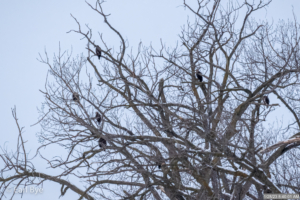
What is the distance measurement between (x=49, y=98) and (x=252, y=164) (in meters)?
4.64

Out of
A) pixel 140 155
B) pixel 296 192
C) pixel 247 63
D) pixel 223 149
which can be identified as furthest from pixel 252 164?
pixel 247 63

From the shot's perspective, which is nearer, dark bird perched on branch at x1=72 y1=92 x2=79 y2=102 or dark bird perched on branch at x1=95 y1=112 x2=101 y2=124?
dark bird perched on branch at x1=72 y1=92 x2=79 y2=102

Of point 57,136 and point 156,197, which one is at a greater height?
point 57,136

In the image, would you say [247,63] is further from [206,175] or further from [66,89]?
[66,89]

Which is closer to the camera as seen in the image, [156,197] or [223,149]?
[223,149]

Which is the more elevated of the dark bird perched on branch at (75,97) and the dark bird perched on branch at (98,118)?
the dark bird perched on branch at (75,97)

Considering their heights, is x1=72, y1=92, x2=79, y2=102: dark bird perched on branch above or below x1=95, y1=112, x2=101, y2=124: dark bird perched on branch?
above

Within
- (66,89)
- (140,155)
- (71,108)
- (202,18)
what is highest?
(202,18)

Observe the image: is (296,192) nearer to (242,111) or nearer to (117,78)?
(242,111)

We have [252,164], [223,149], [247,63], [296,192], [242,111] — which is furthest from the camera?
[247,63]

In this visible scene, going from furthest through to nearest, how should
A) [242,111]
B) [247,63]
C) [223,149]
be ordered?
[247,63]
[242,111]
[223,149]

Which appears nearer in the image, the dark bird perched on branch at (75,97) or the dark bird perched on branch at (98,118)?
the dark bird perched on branch at (75,97)

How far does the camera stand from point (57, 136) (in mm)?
8031

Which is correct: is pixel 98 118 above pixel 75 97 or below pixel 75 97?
below
